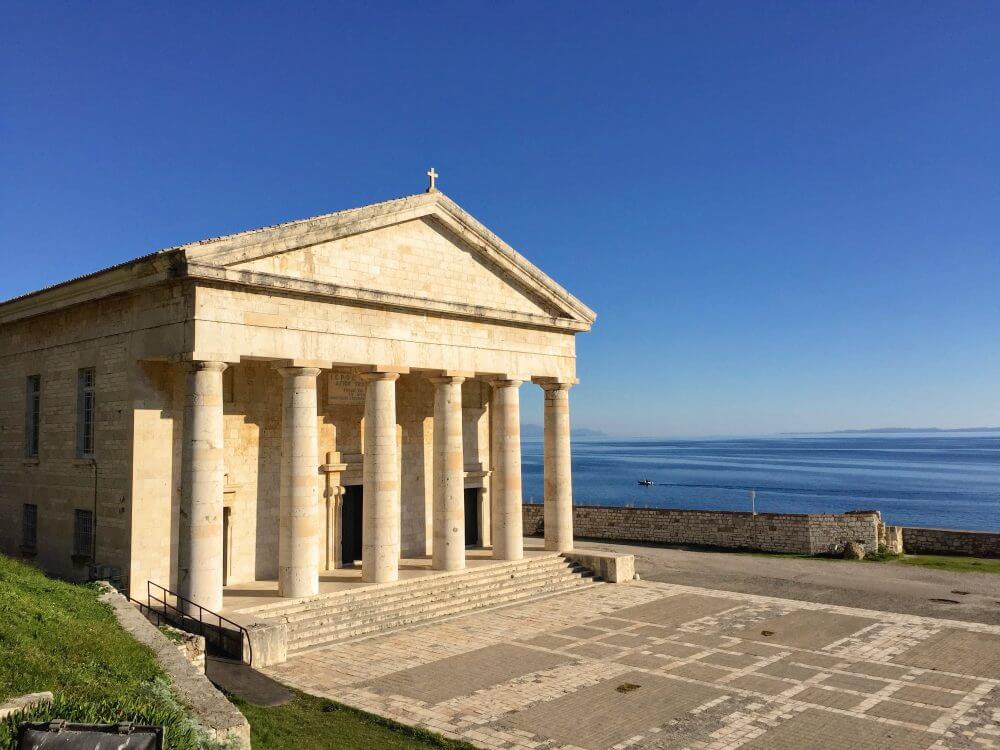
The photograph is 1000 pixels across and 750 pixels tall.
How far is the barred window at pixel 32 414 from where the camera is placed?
942 inches

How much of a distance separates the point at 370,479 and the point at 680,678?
1013 cm

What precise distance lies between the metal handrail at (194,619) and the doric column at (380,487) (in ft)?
16.3

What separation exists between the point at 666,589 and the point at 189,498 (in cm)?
1503

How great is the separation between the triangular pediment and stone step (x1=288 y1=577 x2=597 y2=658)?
8.55 m

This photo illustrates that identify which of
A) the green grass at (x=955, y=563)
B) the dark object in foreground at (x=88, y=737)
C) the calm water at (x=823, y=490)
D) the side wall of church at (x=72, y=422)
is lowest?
the calm water at (x=823, y=490)

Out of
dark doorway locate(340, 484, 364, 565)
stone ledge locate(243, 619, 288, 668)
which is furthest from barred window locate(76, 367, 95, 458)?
stone ledge locate(243, 619, 288, 668)

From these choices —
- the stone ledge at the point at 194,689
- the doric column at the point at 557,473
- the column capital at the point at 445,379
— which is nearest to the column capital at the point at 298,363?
the column capital at the point at 445,379

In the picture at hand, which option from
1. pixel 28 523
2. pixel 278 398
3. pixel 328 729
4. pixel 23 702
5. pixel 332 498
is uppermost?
pixel 278 398

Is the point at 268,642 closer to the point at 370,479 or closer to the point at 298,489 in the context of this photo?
the point at 298,489

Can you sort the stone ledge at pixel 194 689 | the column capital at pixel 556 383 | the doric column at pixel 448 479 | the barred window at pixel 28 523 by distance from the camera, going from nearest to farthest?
1. the stone ledge at pixel 194 689
2. the barred window at pixel 28 523
3. the doric column at pixel 448 479
4. the column capital at pixel 556 383

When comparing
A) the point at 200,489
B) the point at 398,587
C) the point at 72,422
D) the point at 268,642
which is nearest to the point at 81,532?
the point at 72,422

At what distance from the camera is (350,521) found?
26.0m

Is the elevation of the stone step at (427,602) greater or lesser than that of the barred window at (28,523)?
lesser

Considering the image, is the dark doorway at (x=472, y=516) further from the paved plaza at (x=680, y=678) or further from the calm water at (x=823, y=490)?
the calm water at (x=823, y=490)
